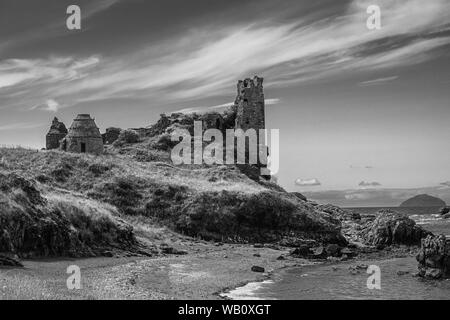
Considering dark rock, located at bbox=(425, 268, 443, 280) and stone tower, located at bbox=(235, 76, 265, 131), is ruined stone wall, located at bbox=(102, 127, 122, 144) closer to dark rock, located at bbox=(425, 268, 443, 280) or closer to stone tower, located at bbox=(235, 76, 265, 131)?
stone tower, located at bbox=(235, 76, 265, 131)

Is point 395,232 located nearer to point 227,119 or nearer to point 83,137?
point 83,137

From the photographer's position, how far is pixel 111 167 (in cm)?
6794

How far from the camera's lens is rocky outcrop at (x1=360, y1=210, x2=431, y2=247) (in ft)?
195

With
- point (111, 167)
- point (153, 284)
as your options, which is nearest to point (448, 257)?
point (153, 284)

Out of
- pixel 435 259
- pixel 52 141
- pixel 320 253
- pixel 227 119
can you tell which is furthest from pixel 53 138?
pixel 435 259

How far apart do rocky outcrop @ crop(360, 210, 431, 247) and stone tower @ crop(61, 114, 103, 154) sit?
41822 millimetres

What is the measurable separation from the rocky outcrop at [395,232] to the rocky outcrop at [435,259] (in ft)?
64.2

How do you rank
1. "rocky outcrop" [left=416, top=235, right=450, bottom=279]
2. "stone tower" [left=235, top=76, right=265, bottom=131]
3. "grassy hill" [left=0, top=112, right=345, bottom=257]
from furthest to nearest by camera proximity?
"stone tower" [left=235, top=76, right=265, bottom=131], "grassy hill" [left=0, top=112, right=345, bottom=257], "rocky outcrop" [left=416, top=235, right=450, bottom=279]

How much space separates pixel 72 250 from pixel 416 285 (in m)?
24.2

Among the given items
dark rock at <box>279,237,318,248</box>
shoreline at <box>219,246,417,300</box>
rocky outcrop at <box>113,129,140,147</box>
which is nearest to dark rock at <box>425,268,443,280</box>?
shoreline at <box>219,246,417,300</box>

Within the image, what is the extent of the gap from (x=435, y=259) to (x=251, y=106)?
61.7 m

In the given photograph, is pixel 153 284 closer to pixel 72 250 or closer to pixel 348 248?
pixel 72 250

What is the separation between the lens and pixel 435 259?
38.3 m
